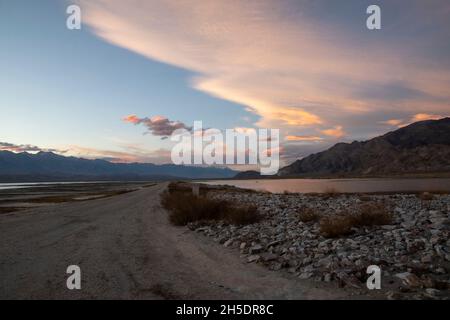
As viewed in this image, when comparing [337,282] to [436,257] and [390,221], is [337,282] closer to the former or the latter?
[436,257]

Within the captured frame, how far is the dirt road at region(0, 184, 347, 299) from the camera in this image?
7.21 m

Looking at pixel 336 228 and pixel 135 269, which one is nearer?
pixel 135 269

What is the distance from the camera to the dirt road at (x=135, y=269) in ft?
23.7

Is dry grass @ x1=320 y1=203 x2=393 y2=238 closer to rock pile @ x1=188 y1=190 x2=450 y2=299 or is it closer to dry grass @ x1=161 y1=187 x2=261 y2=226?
rock pile @ x1=188 y1=190 x2=450 y2=299

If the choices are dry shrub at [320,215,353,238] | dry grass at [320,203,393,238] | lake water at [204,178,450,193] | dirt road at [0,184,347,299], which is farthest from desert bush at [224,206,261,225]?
lake water at [204,178,450,193]

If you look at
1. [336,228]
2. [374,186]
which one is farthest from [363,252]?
[374,186]

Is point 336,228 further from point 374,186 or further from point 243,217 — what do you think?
point 374,186

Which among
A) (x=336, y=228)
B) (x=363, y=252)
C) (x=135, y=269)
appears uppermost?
(x=336, y=228)

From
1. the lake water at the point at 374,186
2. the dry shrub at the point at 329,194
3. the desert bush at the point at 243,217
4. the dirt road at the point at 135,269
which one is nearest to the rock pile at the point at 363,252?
the dirt road at the point at 135,269

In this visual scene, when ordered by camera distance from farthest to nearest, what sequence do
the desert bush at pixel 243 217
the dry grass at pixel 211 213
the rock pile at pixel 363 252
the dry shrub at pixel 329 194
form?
the dry shrub at pixel 329 194
the dry grass at pixel 211 213
the desert bush at pixel 243 217
the rock pile at pixel 363 252

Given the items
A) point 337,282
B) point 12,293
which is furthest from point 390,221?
point 12,293

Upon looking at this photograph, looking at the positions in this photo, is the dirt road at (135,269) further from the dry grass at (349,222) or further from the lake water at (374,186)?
the lake water at (374,186)

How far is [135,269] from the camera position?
9.05m
